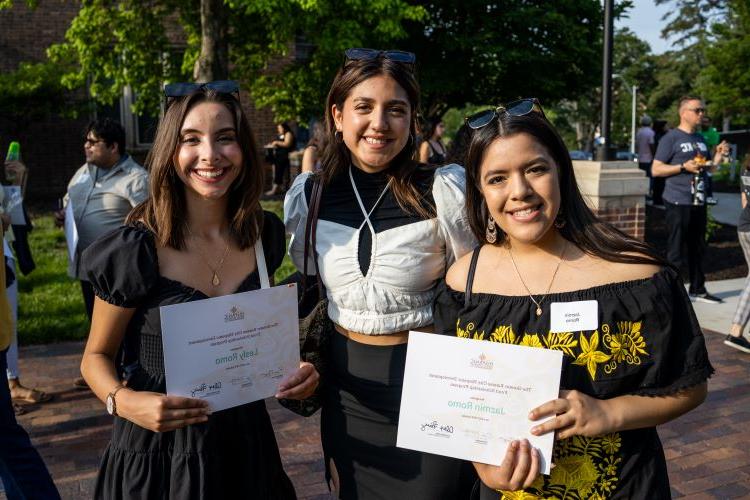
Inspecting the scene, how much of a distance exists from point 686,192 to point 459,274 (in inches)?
266

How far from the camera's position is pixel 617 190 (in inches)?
303

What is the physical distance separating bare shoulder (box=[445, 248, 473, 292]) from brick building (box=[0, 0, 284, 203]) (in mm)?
14323

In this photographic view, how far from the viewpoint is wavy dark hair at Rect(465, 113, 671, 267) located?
77.4 inches

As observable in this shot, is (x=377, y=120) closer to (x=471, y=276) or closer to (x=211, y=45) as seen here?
(x=471, y=276)

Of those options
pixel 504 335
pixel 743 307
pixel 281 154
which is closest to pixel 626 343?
pixel 504 335

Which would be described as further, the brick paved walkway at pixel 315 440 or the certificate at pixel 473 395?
the brick paved walkway at pixel 315 440

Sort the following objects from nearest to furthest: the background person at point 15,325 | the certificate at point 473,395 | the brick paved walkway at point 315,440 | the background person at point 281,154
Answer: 1. the certificate at point 473,395
2. the brick paved walkway at point 315,440
3. the background person at point 15,325
4. the background person at point 281,154

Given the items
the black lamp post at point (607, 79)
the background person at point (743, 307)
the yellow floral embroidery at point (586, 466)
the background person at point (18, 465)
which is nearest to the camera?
the yellow floral embroidery at point (586, 466)

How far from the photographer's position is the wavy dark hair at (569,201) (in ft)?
6.45

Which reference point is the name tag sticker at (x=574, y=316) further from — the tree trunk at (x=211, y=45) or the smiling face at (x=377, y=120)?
the tree trunk at (x=211, y=45)

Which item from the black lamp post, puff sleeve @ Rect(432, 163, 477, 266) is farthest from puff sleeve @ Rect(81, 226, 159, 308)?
the black lamp post

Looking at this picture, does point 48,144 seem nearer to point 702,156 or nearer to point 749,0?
point 702,156

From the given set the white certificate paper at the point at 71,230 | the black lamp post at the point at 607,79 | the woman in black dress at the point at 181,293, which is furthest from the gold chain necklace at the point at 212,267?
the black lamp post at the point at 607,79
